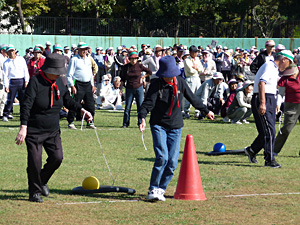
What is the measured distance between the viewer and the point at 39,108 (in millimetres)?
7488

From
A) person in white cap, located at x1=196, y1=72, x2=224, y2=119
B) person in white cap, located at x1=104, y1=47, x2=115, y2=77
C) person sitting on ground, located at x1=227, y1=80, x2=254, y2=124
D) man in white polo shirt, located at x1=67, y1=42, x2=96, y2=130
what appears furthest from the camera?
person in white cap, located at x1=104, y1=47, x2=115, y2=77

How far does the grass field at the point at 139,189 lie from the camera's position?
6.80m

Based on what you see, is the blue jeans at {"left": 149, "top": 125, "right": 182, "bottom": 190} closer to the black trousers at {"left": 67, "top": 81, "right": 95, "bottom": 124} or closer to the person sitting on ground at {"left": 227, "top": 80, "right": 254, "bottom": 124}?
the black trousers at {"left": 67, "top": 81, "right": 95, "bottom": 124}

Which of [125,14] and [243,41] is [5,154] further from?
[125,14]

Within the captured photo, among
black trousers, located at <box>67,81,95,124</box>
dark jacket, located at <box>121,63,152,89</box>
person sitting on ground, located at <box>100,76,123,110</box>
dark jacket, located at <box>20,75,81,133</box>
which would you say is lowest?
person sitting on ground, located at <box>100,76,123,110</box>

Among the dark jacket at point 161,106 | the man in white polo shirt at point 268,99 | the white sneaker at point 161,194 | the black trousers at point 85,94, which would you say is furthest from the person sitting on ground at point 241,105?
the white sneaker at point 161,194

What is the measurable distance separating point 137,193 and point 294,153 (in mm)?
4901

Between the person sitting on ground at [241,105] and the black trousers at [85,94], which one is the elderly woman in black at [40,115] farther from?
the person sitting on ground at [241,105]

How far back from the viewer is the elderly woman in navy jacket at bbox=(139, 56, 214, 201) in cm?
752

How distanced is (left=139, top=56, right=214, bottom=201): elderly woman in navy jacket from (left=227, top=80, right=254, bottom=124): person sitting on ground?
9.78 meters

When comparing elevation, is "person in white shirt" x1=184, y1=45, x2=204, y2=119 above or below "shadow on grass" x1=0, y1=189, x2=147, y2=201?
above

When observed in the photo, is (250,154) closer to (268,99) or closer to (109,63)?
(268,99)

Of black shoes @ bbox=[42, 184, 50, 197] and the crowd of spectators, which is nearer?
black shoes @ bbox=[42, 184, 50, 197]

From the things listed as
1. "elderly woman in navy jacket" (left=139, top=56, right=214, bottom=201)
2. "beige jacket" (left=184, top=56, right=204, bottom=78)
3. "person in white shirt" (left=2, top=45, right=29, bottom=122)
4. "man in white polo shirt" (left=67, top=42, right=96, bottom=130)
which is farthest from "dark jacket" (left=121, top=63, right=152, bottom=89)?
"elderly woman in navy jacket" (left=139, top=56, right=214, bottom=201)
